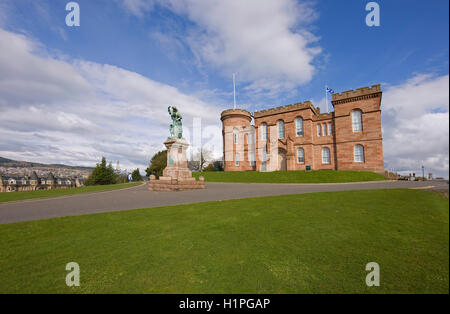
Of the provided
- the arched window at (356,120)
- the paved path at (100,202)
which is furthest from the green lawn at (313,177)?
the paved path at (100,202)

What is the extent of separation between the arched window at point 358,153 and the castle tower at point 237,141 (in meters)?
17.6

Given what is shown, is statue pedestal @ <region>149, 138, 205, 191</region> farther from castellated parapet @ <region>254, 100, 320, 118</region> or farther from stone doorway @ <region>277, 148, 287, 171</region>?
castellated parapet @ <region>254, 100, 320, 118</region>

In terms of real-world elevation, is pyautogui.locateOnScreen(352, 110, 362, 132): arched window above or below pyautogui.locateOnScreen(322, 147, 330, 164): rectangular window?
above

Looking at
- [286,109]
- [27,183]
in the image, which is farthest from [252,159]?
[27,183]

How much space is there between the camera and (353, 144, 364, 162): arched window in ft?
99.6

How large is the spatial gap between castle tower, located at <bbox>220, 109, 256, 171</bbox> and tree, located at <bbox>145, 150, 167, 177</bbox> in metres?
22.9

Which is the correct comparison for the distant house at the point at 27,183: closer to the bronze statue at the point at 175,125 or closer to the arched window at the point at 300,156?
the bronze statue at the point at 175,125

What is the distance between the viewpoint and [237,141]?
42.9 metres

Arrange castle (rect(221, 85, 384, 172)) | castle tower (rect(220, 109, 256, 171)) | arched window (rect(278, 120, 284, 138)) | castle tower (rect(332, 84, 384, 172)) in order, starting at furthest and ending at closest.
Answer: castle tower (rect(220, 109, 256, 171)) < arched window (rect(278, 120, 284, 138)) < castle (rect(221, 85, 384, 172)) < castle tower (rect(332, 84, 384, 172))

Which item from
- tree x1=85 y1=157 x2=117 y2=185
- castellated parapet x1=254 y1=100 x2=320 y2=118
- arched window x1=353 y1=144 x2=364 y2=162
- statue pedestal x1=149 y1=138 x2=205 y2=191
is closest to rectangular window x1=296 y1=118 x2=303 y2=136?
castellated parapet x1=254 y1=100 x2=320 y2=118

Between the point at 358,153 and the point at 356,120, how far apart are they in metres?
5.24

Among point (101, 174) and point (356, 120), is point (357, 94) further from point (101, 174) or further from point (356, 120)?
point (101, 174)

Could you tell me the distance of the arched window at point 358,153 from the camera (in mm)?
30347
